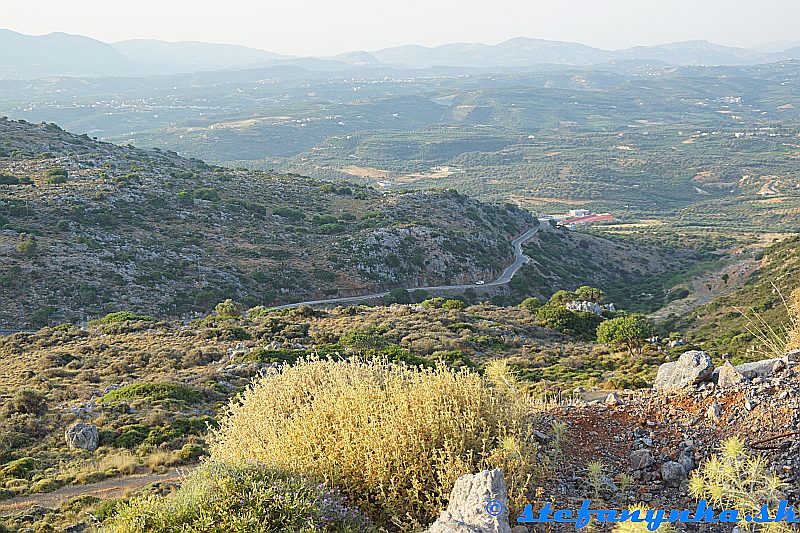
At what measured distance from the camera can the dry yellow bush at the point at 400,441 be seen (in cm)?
618

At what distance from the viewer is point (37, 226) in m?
44.0

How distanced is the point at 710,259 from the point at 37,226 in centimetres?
6635

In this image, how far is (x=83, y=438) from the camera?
1361 centimetres

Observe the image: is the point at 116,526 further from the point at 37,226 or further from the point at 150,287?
the point at 37,226

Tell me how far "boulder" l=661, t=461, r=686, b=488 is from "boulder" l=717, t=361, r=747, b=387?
2016mm

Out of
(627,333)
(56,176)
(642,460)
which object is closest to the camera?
(642,460)

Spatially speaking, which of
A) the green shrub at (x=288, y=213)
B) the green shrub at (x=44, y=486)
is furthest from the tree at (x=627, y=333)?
the green shrub at (x=288, y=213)

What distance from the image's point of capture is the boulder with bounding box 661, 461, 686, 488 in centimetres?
699

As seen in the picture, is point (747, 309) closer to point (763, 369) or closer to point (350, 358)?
point (763, 369)

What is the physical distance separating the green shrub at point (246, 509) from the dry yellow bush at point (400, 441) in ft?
1.16

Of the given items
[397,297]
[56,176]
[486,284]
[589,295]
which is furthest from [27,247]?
[589,295]

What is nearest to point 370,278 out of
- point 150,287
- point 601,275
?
point 150,287

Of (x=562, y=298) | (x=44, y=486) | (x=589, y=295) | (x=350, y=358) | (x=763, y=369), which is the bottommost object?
(x=562, y=298)

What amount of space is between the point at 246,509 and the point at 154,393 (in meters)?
12.6
